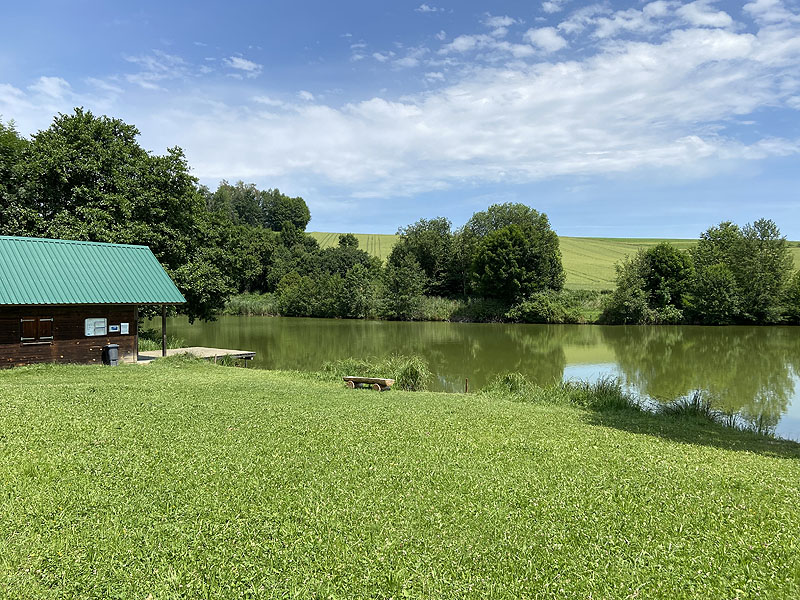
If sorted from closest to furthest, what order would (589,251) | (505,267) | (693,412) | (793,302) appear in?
(693,412), (793,302), (505,267), (589,251)

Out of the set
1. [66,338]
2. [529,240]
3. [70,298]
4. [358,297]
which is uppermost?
[529,240]

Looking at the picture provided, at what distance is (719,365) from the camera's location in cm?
2492

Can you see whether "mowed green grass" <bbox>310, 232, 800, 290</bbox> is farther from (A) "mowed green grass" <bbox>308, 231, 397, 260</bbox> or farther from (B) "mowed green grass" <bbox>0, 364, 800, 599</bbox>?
(B) "mowed green grass" <bbox>0, 364, 800, 599</bbox>

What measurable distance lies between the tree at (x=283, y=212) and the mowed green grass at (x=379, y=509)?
9575 cm

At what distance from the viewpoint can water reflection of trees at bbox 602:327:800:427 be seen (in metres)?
17.2

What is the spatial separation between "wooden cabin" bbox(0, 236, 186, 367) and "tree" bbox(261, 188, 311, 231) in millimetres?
81915

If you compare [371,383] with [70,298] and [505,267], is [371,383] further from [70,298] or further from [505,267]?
[505,267]

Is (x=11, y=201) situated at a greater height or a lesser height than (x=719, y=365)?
greater

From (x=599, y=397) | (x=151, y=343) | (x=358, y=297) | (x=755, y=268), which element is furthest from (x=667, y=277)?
(x=151, y=343)

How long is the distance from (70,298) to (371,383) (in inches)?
440

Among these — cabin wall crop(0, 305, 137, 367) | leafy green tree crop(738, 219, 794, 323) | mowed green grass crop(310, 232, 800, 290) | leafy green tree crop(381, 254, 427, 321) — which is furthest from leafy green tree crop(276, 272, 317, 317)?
leafy green tree crop(738, 219, 794, 323)

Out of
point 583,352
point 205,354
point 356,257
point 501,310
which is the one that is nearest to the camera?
point 205,354

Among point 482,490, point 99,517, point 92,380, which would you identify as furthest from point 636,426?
point 92,380

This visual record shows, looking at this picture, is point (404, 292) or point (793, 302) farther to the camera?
point (404, 292)
